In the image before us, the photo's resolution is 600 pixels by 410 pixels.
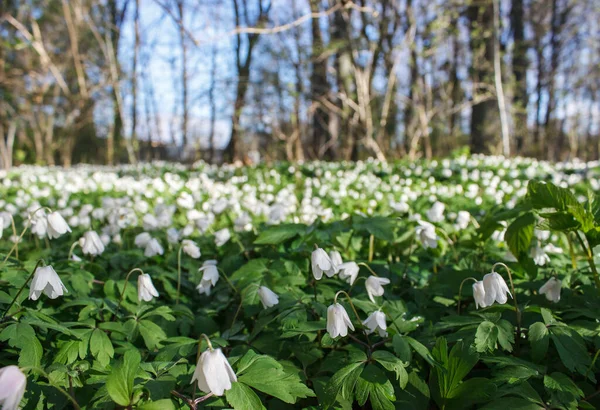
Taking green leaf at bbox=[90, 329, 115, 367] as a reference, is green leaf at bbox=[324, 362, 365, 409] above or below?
below

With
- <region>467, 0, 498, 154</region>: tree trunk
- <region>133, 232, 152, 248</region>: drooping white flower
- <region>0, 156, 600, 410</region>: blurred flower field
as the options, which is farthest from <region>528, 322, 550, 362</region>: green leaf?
<region>467, 0, 498, 154</region>: tree trunk

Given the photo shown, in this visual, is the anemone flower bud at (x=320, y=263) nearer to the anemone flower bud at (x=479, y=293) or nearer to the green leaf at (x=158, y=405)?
the anemone flower bud at (x=479, y=293)

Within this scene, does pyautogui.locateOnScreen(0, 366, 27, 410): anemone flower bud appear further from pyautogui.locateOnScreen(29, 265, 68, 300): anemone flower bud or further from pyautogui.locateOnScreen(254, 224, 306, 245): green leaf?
pyautogui.locateOnScreen(254, 224, 306, 245): green leaf

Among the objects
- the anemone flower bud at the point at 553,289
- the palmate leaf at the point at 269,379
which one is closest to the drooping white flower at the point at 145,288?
the palmate leaf at the point at 269,379

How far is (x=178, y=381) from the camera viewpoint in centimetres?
135

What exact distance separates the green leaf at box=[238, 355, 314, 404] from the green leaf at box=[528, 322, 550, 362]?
0.74 m

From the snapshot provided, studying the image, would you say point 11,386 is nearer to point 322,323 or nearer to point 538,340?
point 322,323

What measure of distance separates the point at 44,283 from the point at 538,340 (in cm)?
157

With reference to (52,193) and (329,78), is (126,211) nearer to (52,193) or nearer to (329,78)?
(52,193)

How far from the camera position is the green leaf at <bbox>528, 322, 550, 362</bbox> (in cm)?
140

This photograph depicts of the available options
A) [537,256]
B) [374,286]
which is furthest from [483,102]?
[374,286]

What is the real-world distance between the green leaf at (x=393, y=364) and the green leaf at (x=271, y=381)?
0.78 ft

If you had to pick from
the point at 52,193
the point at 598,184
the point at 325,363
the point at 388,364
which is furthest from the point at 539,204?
the point at 52,193

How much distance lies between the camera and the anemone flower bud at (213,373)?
1.05m
